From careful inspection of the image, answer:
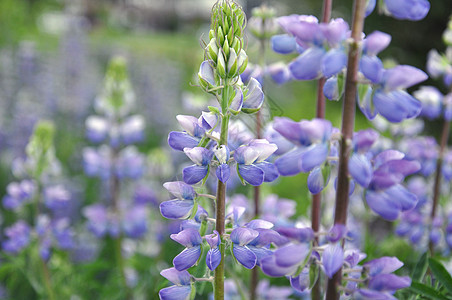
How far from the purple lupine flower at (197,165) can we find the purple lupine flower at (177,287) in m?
0.20

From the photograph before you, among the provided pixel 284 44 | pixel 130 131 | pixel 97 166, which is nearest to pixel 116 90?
pixel 130 131

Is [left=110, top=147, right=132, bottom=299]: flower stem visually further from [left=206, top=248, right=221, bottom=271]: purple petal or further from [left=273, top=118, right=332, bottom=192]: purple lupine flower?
[left=273, top=118, right=332, bottom=192]: purple lupine flower

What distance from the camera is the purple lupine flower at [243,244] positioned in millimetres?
972

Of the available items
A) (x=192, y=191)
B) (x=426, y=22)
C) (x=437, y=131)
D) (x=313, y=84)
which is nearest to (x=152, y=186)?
(x=192, y=191)

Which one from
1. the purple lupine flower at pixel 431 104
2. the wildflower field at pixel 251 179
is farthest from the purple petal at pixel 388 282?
the purple lupine flower at pixel 431 104

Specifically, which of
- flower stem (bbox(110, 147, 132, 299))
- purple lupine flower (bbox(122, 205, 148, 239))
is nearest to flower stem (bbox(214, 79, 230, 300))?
flower stem (bbox(110, 147, 132, 299))

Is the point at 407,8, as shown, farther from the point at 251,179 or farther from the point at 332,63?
the point at 251,179

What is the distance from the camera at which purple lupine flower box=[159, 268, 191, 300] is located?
3.30ft

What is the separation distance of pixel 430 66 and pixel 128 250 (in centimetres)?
170

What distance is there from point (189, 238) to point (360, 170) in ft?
1.21

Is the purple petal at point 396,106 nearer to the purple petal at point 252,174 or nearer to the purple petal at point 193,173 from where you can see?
the purple petal at point 252,174

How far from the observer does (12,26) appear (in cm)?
628

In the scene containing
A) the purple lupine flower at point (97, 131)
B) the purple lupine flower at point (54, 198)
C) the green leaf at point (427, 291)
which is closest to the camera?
the green leaf at point (427, 291)

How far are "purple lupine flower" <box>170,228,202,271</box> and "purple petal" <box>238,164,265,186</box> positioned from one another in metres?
0.15
